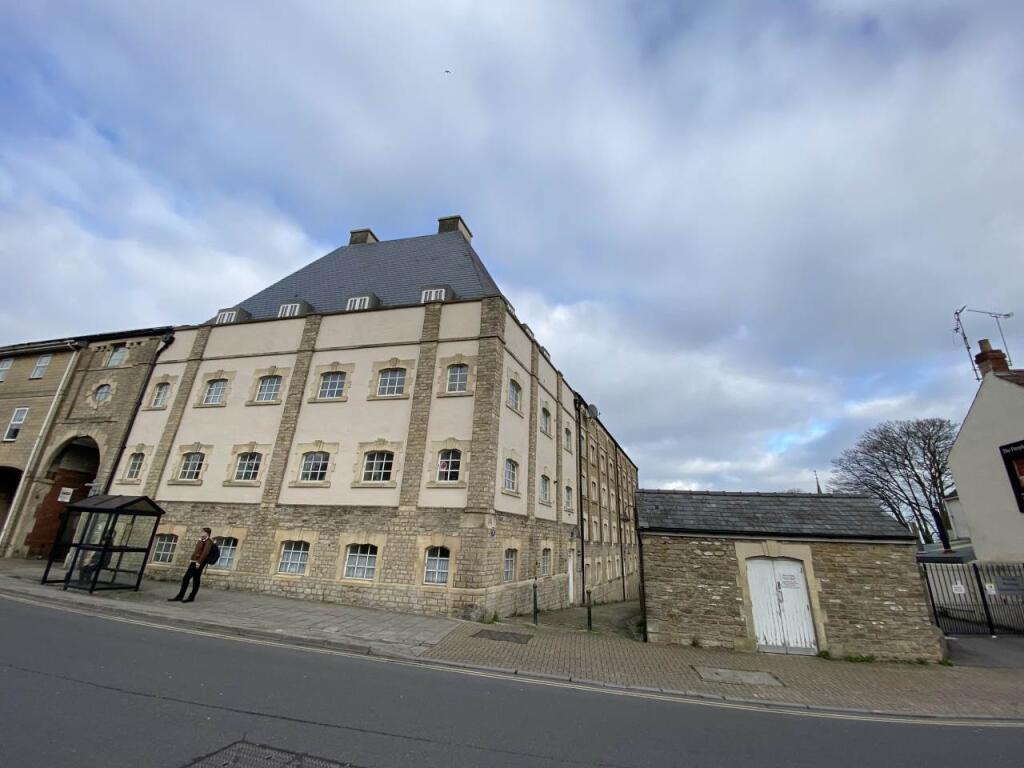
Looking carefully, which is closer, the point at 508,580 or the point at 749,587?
the point at 749,587

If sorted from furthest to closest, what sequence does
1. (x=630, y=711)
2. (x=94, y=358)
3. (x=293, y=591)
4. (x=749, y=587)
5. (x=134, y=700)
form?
(x=94, y=358) → (x=293, y=591) → (x=749, y=587) → (x=630, y=711) → (x=134, y=700)

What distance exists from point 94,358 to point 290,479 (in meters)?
14.7

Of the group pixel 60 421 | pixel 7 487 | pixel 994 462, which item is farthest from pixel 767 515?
pixel 7 487

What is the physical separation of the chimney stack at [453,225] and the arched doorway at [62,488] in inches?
761

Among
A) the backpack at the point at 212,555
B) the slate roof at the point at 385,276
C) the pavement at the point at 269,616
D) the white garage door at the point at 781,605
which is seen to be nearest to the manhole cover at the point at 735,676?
the white garage door at the point at 781,605

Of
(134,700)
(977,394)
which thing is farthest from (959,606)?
(134,700)

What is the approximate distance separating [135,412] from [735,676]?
24017 mm

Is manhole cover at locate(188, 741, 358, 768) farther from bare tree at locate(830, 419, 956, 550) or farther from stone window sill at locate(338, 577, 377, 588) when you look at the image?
bare tree at locate(830, 419, 956, 550)

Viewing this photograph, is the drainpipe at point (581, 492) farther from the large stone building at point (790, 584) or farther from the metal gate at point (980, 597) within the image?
the metal gate at point (980, 597)

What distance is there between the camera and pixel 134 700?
17.7 feet

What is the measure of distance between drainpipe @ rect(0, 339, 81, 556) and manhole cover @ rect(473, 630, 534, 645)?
22650mm

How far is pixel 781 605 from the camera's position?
37.8 feet

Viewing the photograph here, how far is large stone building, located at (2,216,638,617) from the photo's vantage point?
14.7 meters

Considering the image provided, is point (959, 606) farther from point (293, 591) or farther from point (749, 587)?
point (293, 591)
